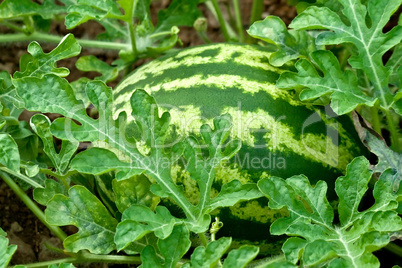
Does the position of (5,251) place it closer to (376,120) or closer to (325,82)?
(325,82)

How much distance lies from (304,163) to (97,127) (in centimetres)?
66

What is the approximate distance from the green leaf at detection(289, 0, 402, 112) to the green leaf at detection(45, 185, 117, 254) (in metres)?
0.84

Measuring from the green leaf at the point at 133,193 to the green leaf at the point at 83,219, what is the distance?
64mm

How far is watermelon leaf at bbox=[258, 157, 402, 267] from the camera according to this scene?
130 cm

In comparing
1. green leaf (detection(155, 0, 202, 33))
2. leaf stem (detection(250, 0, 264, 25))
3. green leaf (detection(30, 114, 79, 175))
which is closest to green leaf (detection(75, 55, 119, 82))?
green leaf (detection(155, 0, 202, 33))

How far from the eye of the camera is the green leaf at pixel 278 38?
175 cm

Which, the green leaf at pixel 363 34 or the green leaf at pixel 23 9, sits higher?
the green leaf at pixel 23 9

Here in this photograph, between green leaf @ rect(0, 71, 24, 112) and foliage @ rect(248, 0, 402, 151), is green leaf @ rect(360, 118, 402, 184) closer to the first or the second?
foliage @ rect(248, 0, 402, 151)

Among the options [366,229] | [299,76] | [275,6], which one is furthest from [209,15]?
[366,229]

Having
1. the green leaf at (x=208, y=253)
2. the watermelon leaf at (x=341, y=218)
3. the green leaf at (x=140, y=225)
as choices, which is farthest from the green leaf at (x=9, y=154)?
the watermelon leaf at (x=341, y=218)

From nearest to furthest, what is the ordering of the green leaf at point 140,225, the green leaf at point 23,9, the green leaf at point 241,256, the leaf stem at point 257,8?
1. the green leaf at point 241,256
2. the green leaf at point 140,225
3. the green leaf at point 23,9
4. the leaf stem at point 257,8

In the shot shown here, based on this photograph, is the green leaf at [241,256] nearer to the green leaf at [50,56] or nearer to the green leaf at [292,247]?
the green leaf at [292,247]

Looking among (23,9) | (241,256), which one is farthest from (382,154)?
(23,9)

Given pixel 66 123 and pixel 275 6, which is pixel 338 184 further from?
pixel 275 6
